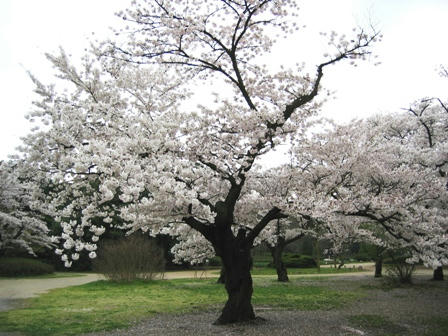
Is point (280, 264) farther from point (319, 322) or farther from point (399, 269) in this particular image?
point (319, 322)

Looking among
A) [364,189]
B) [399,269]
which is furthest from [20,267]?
[364,189]

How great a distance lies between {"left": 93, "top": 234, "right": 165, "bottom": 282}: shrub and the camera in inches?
773

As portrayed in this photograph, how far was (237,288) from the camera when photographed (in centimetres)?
897

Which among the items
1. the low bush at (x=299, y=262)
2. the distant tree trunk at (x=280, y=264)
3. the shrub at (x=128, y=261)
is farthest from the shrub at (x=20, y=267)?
the low bush at (x=299, y=262)

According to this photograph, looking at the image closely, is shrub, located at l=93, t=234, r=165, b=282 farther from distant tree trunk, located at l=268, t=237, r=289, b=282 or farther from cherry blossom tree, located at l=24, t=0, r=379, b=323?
cherry blossom tree, located at l=24, t=0, r=379, b=323

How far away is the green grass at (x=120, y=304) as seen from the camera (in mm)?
9328

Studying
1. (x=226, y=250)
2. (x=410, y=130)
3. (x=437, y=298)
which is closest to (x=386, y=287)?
(x=437, y=298)

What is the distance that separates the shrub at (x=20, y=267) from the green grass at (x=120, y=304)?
1051 cm

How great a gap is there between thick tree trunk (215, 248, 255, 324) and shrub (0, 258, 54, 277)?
2173cm

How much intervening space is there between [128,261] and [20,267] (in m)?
10.9

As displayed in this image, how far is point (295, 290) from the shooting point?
1606 centimetres

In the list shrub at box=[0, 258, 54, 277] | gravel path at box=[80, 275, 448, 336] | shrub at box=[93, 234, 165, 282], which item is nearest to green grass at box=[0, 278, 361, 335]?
gravel path at box=[80, 275, 448, 336]

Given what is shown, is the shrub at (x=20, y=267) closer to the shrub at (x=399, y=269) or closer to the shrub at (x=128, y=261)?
the shrub at (x=128, y=261)

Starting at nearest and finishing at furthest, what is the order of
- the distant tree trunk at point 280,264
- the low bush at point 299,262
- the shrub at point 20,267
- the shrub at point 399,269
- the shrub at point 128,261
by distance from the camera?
1. the shrub at point 399,269
2. the shrub at point 128,261
3. the distant tree trunk at point 280,264
4. the shrub at point 20,267
5. the low bush at point 299,262
